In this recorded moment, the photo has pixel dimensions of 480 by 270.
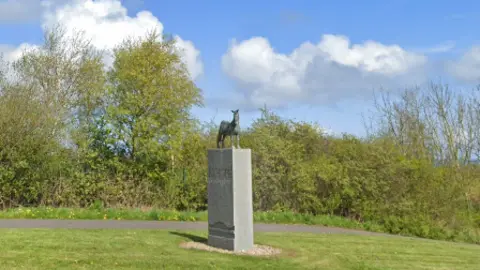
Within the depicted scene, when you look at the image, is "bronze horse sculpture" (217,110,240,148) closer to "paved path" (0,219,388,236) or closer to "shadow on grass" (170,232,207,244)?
"shadow on grass" (170,232,207,244)

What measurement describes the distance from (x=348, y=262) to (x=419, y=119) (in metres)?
24.6

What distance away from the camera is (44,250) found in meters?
9.72

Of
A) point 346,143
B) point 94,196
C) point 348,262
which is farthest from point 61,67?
point 348,262

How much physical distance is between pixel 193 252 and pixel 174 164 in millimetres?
10063

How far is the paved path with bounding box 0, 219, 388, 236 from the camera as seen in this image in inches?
542

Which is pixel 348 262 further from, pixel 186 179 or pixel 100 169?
pixel 100 169

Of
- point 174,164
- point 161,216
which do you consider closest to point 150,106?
point 174,164

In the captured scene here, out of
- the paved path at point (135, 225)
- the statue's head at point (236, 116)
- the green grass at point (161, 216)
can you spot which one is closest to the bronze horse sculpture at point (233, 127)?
the statue's head at point (236, 116)

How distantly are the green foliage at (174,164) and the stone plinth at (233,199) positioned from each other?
578cm

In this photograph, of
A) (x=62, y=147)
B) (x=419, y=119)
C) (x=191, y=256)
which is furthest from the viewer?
(x=419, y=119)

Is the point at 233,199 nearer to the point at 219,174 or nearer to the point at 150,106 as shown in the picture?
the point at 219,174

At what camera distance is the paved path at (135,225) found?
13.8 meters

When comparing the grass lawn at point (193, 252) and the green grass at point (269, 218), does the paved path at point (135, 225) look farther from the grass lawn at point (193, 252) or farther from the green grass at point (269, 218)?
the grass lawn at point (193, 252)

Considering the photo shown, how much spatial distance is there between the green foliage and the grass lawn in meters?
3.80
